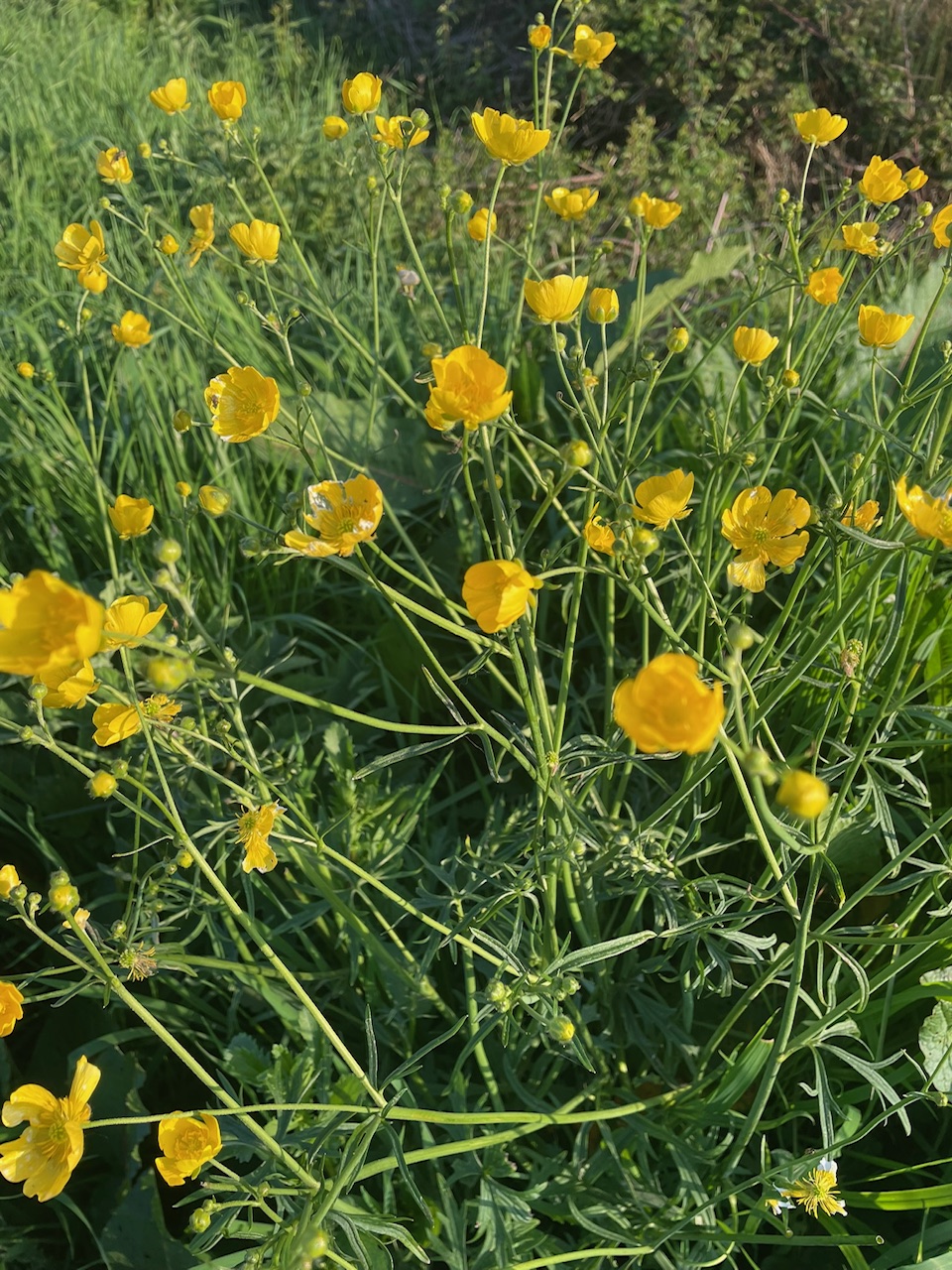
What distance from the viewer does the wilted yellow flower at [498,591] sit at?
3.00 ft

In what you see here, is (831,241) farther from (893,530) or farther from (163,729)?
(163,729)

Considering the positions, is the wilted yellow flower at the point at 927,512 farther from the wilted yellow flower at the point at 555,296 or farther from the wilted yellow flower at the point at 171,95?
the wilted yellow flower at the point at 171,95

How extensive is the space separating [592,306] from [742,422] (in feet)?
2.97

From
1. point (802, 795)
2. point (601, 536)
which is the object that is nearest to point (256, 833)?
point (601, 536)

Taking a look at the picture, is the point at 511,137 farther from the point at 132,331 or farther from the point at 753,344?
the point at 132,331

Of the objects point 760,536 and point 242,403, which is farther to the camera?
point 242,403

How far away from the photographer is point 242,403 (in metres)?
1.31

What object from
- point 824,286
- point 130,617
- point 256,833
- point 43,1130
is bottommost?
point 43,1130

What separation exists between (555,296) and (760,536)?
1.23ft

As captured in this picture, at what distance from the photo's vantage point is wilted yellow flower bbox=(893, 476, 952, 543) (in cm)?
88

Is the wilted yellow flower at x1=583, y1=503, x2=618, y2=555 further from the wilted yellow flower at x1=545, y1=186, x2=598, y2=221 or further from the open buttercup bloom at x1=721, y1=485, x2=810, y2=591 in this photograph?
the wilted yellow flower at x1=545, y1=186, x2=598, y2=221

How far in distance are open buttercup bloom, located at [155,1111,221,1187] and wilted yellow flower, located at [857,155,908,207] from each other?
148 centimetres

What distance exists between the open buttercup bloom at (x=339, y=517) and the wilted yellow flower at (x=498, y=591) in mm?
146

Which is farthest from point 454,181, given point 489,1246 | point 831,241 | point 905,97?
point 489,1246
